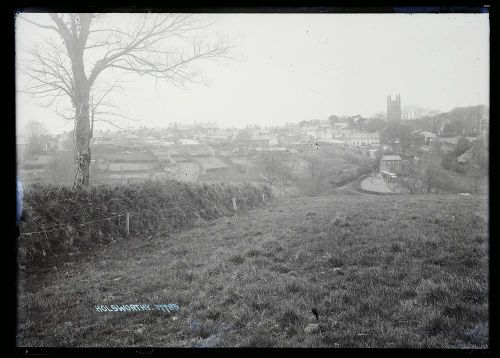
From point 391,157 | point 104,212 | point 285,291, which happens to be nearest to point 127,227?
point 104,212

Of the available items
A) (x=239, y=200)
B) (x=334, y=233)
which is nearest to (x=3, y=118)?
(x=334, y=233)

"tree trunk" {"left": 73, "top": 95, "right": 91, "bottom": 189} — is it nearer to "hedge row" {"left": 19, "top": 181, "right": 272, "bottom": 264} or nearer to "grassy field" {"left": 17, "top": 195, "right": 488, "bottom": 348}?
"hedge row" {"left": 19, "top": 181, "right": 272, "bottom": 264}

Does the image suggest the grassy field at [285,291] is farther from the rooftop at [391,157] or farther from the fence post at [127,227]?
the rooftop at [391,157]

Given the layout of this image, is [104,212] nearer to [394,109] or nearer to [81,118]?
[81,118]

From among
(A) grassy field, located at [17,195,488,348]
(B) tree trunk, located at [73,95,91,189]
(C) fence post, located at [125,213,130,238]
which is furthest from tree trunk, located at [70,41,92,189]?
(A) grassy field, located at [17,195,488,348]

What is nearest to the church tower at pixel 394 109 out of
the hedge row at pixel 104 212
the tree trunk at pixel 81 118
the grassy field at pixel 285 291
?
the grassy field at pixel 285 291
